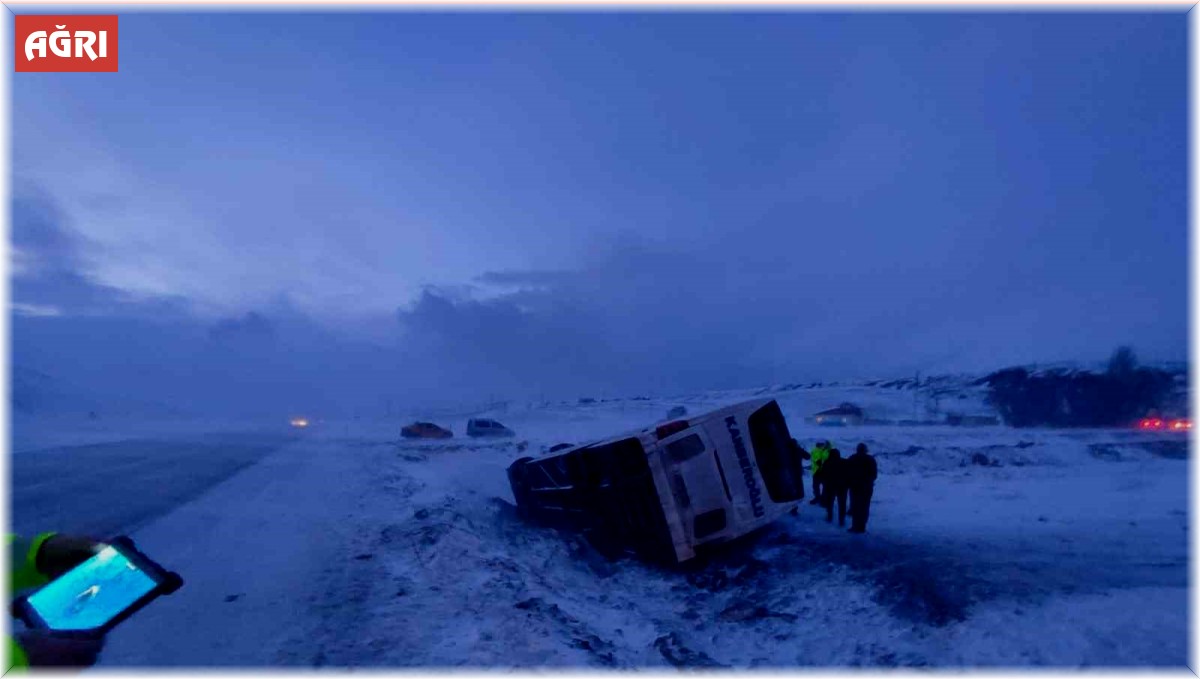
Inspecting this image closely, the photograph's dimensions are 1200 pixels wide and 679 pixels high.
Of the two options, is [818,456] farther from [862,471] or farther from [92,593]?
[92,593]

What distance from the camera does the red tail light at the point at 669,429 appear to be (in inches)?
390

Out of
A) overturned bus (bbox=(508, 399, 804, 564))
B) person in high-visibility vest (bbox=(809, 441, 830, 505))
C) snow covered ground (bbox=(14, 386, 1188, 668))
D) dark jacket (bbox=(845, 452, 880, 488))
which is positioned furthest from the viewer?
person in high-visibility vest (bbox=(809, 441, 830, 505))

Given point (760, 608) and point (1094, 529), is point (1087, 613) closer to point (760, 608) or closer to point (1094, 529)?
point (760, 608)

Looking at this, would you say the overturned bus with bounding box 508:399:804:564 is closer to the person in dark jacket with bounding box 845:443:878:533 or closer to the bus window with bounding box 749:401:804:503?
the bus window with bounding box 749:401:804:503

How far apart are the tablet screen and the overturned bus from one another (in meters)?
7.25

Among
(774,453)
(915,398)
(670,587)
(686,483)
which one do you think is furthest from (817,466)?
(915,398)

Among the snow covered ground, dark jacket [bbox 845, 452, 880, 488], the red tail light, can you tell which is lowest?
the snow covered ground

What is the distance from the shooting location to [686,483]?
9719 mm

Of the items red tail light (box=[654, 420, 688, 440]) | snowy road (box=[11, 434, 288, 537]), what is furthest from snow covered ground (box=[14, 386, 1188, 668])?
red tail light (box=[654, 420, 688, 440])

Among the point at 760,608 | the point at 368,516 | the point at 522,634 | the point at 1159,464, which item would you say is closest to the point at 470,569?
the point at 522,634

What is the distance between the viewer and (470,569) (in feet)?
29.3

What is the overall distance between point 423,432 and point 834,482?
106 feet

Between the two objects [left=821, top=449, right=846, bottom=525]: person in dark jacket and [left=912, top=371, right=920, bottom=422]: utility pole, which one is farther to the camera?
[left=912, top=371, right=920, bottom=422]: utility pole

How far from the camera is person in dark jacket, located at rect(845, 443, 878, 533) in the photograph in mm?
10797
